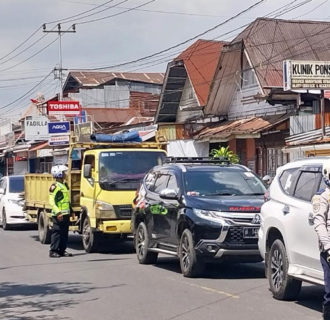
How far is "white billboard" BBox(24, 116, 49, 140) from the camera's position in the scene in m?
49.3

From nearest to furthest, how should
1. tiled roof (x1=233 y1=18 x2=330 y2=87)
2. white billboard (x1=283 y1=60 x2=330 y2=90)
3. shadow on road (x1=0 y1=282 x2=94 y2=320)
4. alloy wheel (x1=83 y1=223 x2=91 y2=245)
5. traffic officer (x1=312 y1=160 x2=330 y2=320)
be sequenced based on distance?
traffic officer (x1=312 y1=160 x2=330 y2=320), shadow on road (x1=0 y1=282 x2=94 y2=320), alloy wheel (x1=83 y1=223 x2=91 y2=245), white billboard (x1=283 y1=60 x2=330 y2=90), tiled roof (x1=233 y1=18 x2=330 y2=87)

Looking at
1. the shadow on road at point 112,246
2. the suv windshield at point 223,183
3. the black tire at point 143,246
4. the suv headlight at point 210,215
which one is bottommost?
the shadow on road at point 112,246

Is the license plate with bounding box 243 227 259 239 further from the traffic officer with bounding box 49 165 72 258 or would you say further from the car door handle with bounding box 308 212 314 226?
the traffic officer with bounding box 49 165 72 258

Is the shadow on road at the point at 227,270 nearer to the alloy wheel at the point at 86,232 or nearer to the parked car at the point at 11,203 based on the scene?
the alloy wheel at the point at 86,232

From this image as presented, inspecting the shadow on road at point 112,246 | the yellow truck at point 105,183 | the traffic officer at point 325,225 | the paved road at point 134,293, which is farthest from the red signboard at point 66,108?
the traffic officer at point 325,225

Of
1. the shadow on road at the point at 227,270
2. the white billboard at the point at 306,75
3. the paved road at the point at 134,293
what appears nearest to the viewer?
the paved road at the point at 134,293

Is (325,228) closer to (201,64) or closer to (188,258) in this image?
(188,258)

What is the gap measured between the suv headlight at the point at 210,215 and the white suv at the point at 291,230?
1.70 m

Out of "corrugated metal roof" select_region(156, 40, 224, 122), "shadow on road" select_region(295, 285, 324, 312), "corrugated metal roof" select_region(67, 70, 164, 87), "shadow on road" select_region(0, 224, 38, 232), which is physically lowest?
"shadow on road" select_region(0, 224, 38, 232)

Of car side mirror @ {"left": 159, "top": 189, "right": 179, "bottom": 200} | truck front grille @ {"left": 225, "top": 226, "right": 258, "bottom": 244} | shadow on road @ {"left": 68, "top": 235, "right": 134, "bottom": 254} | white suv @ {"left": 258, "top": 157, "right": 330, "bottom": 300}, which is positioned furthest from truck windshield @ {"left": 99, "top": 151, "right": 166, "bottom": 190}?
white suv @ {"left": 258, "top": 157, "right": 330, "bottom": 300}

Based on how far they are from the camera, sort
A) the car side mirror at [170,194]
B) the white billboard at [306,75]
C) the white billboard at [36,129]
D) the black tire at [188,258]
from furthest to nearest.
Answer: the white billboard at [36,129] < the white billboard at [306,75] < the car side mirror at [170,194] < the black tire at [188,258]

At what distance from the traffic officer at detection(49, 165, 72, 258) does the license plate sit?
216 inches

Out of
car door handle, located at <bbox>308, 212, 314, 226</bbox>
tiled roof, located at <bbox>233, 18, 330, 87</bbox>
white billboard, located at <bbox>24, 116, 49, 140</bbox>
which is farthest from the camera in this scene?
white billboard, located at <bbox>24, 116, 49, 140</bbox>

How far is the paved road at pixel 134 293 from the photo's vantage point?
966 cm
